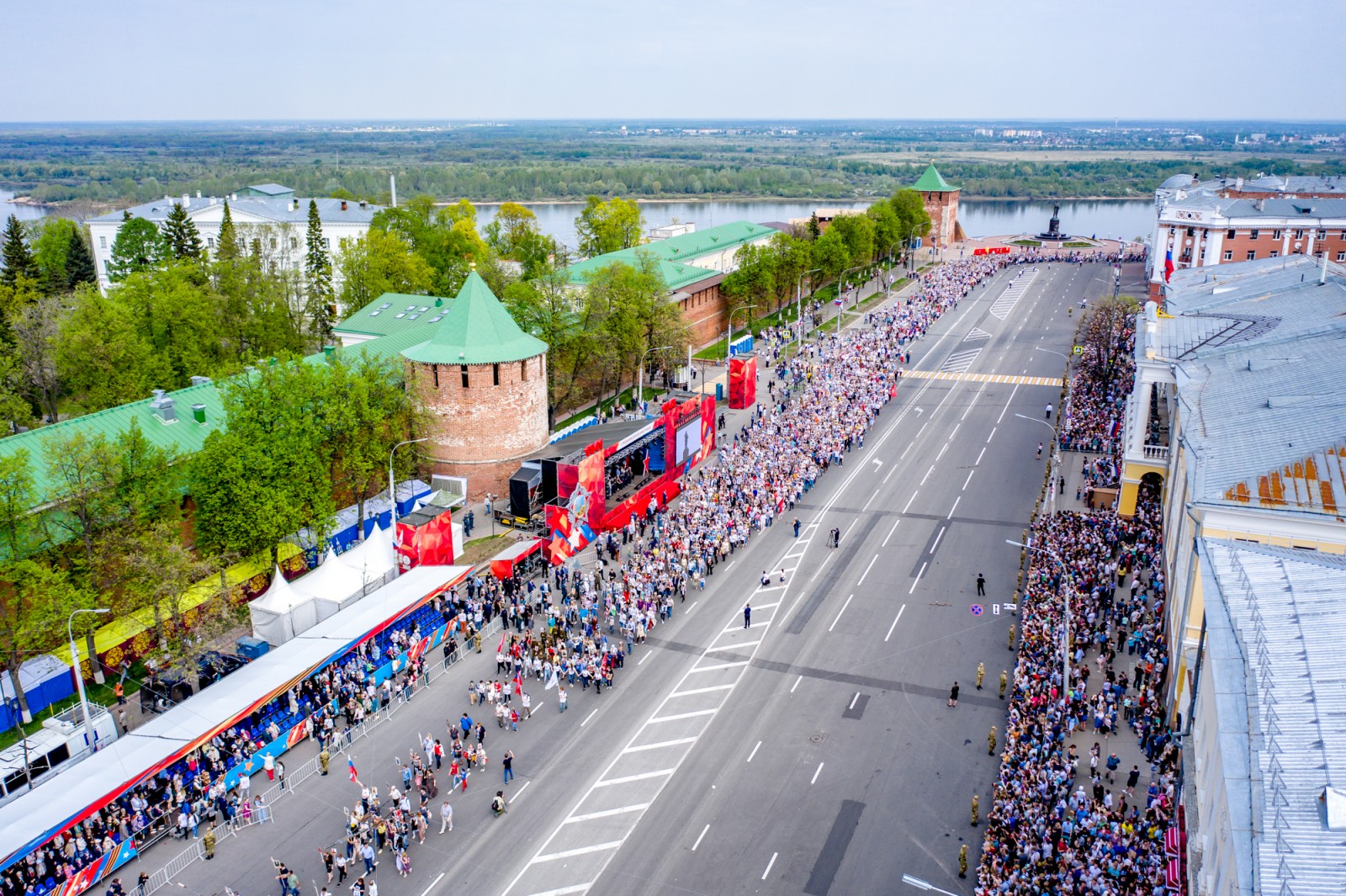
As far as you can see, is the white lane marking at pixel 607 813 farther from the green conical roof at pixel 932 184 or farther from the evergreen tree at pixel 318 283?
the green conical roof at pixel 932 184

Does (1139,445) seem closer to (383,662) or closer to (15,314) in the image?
(383,662)

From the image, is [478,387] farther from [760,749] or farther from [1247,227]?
[1247,227]

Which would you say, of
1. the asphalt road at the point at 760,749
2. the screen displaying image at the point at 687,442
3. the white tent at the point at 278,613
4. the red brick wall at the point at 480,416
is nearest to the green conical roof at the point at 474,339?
the red brick wall at the point at 480,416

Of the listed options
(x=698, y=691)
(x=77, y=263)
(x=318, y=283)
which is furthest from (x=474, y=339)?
(x=77, y=263)

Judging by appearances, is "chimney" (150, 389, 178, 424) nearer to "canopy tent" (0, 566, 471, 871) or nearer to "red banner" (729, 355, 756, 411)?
"canopy tent" (0, 566, 471, 871)

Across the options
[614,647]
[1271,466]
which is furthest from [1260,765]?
[614,647]

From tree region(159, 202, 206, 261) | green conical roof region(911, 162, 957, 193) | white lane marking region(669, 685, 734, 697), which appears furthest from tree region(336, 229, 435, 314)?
green conical roof region(911, 162, 957, 193)

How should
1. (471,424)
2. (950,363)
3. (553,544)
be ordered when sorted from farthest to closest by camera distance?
(950,363), (471,424), (553,544)
